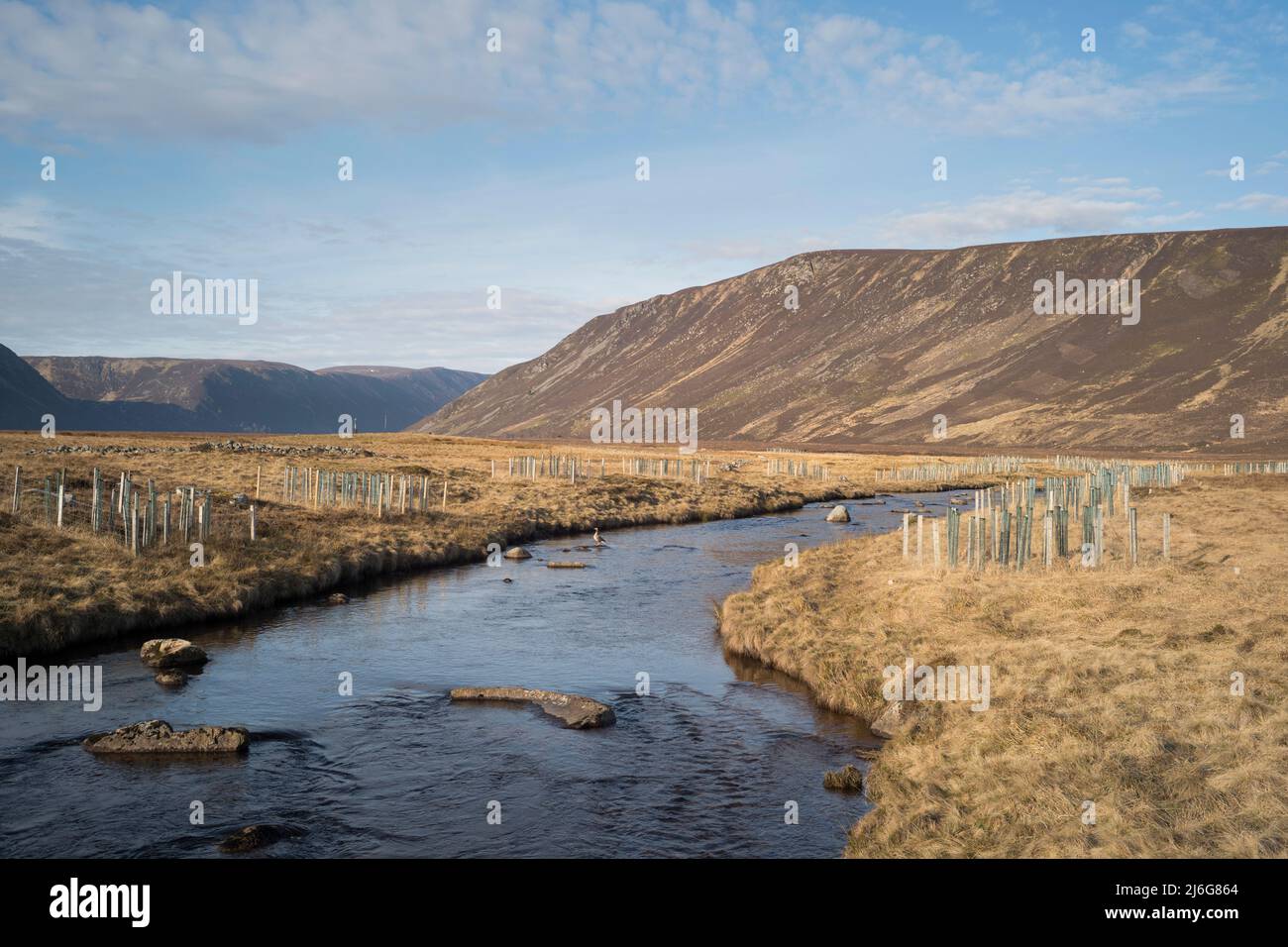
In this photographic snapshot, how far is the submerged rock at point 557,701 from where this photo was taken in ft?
62.2

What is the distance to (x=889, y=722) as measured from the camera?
18.1m

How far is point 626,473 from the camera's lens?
8144 centimetres

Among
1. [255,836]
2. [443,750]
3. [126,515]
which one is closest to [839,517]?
[126,515]

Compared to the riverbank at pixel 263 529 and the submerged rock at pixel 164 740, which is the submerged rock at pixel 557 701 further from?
the riverbank at pixel 263 529

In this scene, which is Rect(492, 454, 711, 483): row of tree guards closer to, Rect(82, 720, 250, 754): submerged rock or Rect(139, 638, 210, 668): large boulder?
Rect(139, 638, 210, 668): large boulder

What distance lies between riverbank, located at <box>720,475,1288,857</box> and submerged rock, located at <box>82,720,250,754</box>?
37.0ft

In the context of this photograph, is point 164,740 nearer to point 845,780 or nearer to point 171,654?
point 171,654

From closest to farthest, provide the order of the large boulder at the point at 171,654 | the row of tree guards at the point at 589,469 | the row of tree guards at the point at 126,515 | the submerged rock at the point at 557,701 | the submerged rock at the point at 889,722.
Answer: the submerged rock at the point at 889,722, the submerged rock at the point at 557,701, the large boulder at the point at 171,654, the row of tree guards at the point at 126,515, the row of tree guards at the point at 589,469

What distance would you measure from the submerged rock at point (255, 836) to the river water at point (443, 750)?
24cm

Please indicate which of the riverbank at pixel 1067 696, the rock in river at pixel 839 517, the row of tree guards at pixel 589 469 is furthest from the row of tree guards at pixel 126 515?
the row of tree guards at pixel 589 469

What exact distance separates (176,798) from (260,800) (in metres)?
1.34

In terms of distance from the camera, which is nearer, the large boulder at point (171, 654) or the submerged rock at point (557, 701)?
the submerged rock at point (557, 701)
